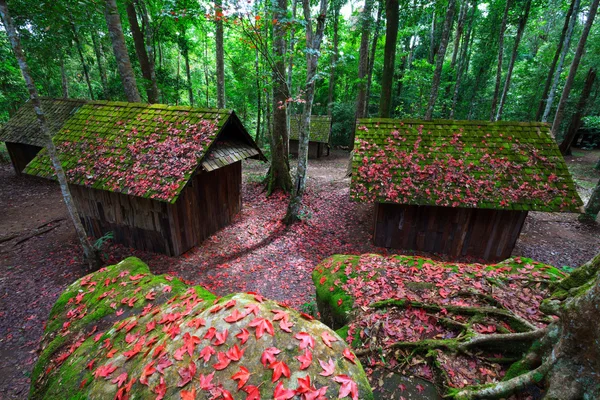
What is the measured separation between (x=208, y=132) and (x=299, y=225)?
180 inches

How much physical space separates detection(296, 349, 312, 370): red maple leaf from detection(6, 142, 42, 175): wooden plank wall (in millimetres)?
19209

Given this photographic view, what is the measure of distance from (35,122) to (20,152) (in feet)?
6.46

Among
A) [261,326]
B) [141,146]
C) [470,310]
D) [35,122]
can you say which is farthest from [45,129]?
[35,122]

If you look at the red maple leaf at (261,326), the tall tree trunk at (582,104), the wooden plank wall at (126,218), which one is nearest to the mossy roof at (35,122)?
the wooden plank wall at (126,218)

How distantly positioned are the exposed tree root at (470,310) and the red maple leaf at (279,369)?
226 cm

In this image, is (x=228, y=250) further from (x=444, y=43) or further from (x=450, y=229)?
(x=444, y=43)

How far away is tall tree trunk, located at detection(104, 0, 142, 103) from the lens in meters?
9.73

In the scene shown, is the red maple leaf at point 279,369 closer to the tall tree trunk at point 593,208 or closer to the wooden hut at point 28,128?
the tall tree trunk at point 593,208

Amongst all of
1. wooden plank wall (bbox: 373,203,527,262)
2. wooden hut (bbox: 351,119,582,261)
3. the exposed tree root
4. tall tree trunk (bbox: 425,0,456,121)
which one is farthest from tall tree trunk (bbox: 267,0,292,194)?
the exposed tree root

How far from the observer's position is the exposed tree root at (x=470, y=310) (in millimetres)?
3041

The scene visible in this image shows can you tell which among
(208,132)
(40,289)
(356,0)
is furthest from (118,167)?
(356,0)

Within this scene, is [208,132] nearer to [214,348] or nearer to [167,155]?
[167,155]

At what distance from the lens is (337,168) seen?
779 inches

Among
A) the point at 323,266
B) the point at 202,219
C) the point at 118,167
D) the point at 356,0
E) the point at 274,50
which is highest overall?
the point at 356,0
